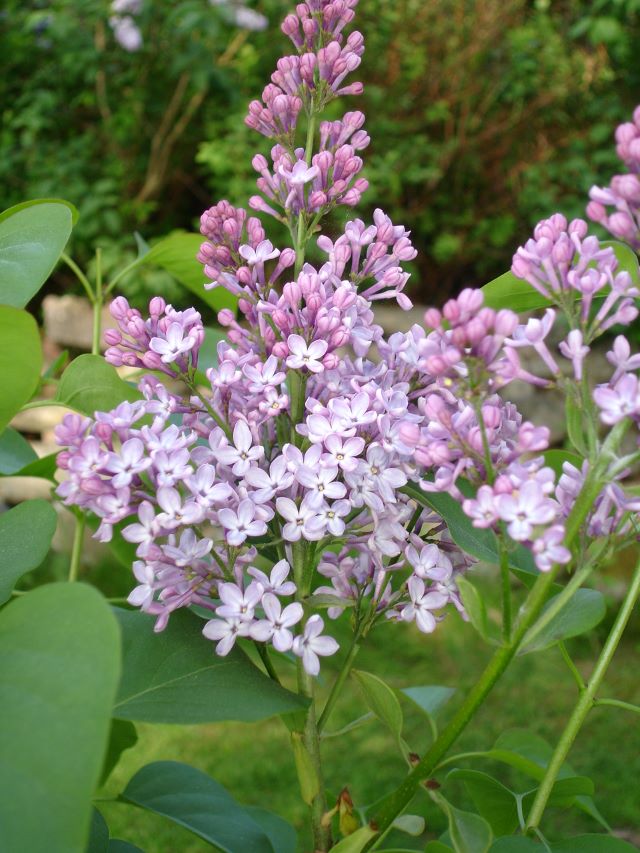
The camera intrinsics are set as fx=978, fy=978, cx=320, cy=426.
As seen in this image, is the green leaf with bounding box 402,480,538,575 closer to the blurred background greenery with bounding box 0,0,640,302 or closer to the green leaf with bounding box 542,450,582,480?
the green leaf with bounding box 542,450,582,480

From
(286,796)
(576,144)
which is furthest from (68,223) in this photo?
(576,144)

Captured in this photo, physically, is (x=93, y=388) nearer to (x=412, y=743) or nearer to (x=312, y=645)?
(x=312, y=645)

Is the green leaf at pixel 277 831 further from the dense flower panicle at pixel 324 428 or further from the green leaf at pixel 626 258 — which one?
the green leaf at pixel 626 258

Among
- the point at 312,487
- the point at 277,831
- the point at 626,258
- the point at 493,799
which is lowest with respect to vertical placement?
the point at 277,831

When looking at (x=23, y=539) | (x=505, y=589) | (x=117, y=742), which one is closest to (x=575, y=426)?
(x=505, y=589)

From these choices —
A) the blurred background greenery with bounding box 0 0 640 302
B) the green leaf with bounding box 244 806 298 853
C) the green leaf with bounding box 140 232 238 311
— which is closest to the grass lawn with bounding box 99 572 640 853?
the green leaf with bounding box 244 806 298 853
